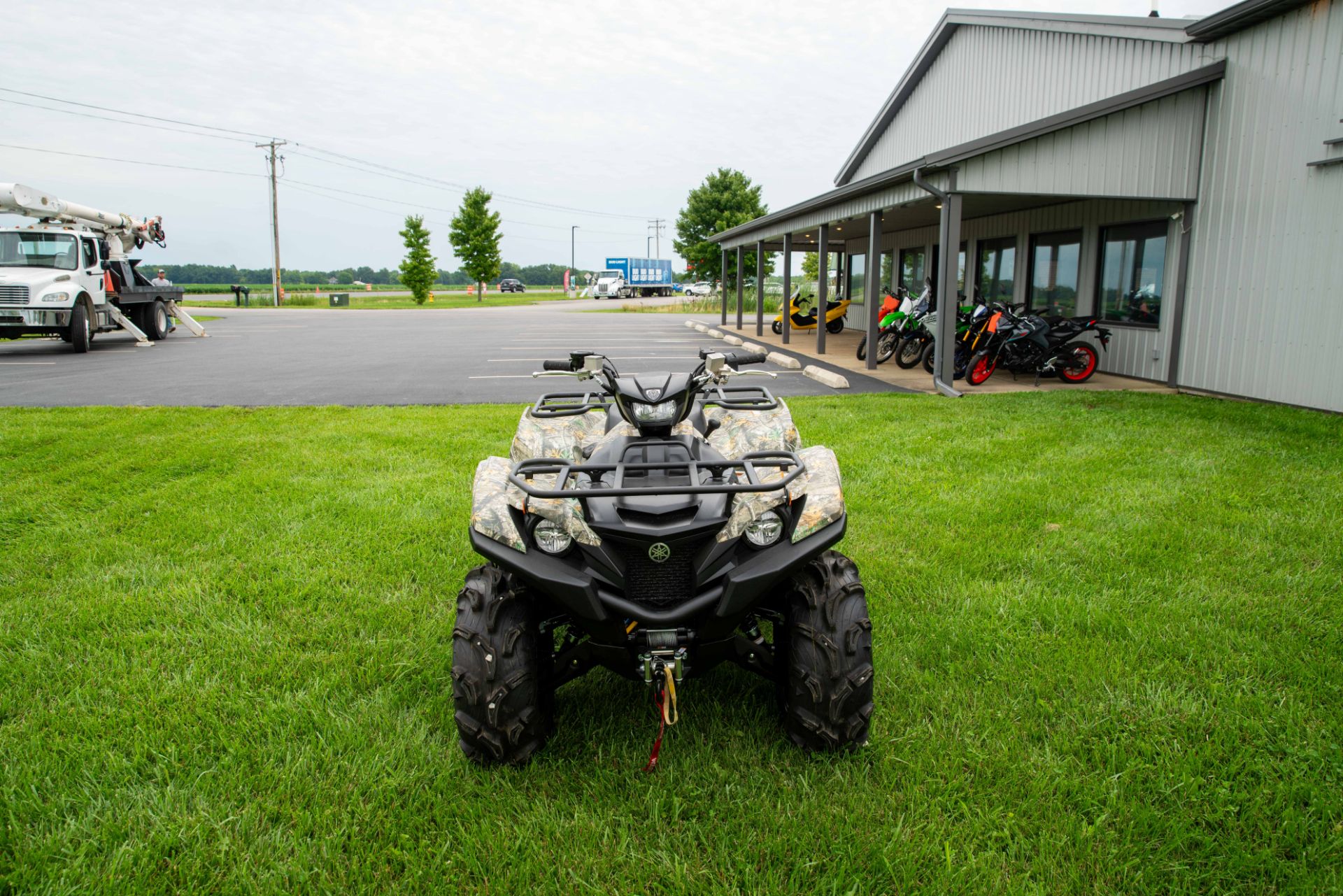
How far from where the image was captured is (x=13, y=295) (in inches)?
561

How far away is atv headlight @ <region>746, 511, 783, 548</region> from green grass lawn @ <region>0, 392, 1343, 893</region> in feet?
2.38

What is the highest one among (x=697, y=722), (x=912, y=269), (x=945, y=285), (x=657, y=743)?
(x=912, y=269)

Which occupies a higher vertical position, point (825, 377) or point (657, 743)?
point (825, 377)

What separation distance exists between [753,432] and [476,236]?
52.6 metres

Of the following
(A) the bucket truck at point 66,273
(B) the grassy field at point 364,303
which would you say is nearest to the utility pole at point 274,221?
(B) the grassy field at point 364,303

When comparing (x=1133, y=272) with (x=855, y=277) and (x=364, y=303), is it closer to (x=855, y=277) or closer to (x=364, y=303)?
(x=855, y=277)

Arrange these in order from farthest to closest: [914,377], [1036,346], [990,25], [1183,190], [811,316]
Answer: [811,316] < [990,25] < [914,377] < [1036,346] < [1183,190]

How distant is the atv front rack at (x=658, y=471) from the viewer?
2.08 meters

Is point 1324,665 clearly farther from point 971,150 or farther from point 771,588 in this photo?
point 971,150

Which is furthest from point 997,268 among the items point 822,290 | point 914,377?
point 914,377

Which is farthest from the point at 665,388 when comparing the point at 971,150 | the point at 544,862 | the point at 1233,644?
the point at 971,150

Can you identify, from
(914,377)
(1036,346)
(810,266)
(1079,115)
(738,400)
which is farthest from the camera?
(810,266)

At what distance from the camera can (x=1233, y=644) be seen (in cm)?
321

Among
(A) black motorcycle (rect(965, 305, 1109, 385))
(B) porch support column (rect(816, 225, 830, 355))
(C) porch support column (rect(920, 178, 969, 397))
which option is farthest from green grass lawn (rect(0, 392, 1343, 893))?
(B) porch support column (rect(816, 225, 830, 355))
